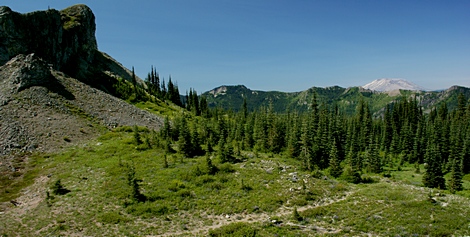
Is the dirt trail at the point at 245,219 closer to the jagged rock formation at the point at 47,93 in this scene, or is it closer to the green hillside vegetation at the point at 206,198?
the green hillside vegetation at the point at 206,198

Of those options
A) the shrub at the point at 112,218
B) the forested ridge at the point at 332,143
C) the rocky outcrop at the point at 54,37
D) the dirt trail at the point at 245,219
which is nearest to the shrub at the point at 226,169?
the forested ridge at the point at 332,143

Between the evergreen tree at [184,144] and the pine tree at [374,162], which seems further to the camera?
the pine tree at [374,162]

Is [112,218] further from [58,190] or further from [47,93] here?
[47,93]

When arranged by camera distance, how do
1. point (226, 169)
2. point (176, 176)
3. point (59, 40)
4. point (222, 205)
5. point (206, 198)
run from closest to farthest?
point (222, 205), point (206, 198), point (176, 176), point (226, 169), point (59, 40)

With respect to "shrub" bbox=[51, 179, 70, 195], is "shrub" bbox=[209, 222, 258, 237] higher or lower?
lower

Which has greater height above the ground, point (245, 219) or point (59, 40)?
point (59, 40)

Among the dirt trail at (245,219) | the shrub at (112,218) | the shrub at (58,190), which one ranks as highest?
the shrub at (58,190)

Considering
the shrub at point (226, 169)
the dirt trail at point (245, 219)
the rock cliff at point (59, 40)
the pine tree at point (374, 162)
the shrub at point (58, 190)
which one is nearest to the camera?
the dirt trail at point (245, 219)

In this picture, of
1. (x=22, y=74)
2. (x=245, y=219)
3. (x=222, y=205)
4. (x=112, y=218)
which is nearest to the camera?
(x=112, y=218)

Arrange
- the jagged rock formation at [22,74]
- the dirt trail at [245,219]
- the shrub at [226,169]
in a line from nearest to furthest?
1. the dirt trail at [245,219]
2. the shrub at [226,169]
3. the jagged rock formation at [22,74]

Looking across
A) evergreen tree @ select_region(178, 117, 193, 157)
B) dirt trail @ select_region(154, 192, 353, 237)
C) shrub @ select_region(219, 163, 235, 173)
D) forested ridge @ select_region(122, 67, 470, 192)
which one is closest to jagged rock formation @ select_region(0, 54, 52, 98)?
forested ridge @ select_region(122, 67, 470, 192)

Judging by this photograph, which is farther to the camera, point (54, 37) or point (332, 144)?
point (54, 37)

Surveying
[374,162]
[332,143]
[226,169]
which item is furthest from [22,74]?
[374,162]

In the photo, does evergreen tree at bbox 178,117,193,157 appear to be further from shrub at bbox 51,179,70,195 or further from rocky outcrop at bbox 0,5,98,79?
rocky outcrop at bbox 0,5,98,79
